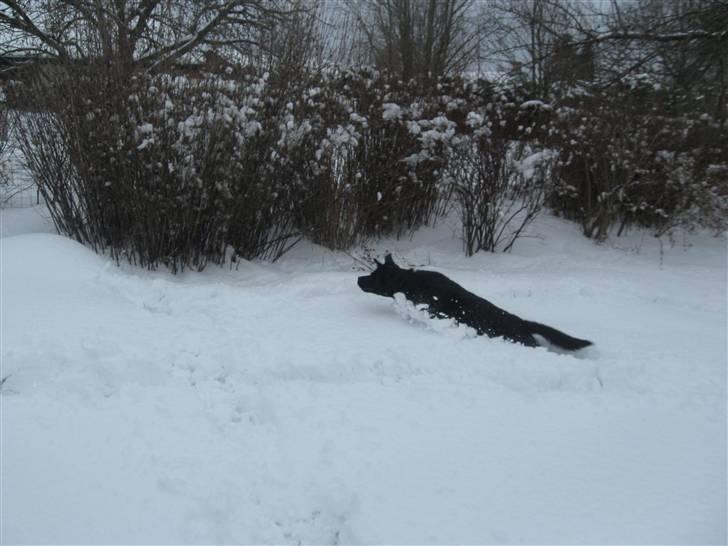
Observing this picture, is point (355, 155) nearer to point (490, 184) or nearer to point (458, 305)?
point (490, 184)

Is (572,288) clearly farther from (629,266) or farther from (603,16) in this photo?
(603,16)

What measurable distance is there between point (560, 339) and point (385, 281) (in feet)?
4.30

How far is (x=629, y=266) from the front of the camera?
21.5 ft

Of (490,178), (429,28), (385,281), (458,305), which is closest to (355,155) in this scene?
(490,178)

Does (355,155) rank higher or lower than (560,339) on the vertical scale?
higher

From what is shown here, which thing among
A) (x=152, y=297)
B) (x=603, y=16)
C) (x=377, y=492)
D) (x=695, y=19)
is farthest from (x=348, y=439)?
(x=603, y=16)

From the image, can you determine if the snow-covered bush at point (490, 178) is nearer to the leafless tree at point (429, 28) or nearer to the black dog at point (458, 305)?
the black dog at point (458, 305)

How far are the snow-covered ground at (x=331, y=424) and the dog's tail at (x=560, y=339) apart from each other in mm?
94

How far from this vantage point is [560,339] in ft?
12.4

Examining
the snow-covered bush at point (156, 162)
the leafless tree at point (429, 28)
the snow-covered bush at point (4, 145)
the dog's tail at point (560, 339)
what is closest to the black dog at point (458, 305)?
the dog's tail at point (560, 339)

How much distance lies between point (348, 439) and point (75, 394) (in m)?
1.33

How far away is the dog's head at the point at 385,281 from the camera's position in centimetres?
425

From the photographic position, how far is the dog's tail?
374 cm

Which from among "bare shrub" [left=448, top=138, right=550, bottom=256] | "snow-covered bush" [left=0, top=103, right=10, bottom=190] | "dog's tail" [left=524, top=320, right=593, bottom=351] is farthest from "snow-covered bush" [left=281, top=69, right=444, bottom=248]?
"snow-covered bush" [left=0, top=103, right=10, bottom=190]
